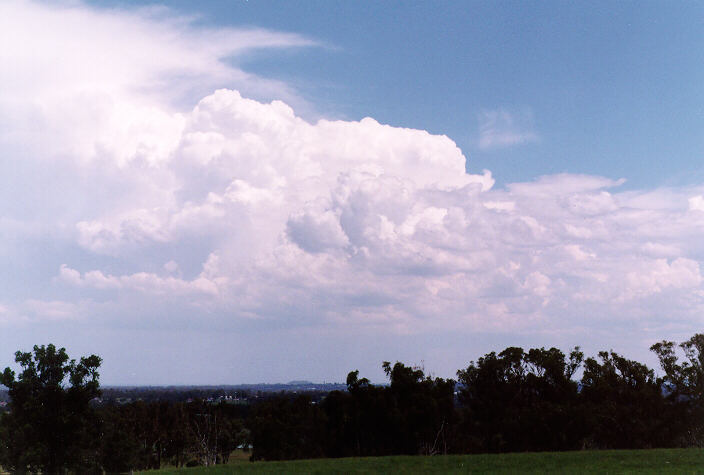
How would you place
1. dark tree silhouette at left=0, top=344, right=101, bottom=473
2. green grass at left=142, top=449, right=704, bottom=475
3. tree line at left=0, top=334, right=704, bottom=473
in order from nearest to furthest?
green grass at left=142, top=449, right=704, bottom=475 → dark tree silhouette at left=0, top=344, right=101, bottom=473 → tree line at left=0, top=334, right=704, bottom=473

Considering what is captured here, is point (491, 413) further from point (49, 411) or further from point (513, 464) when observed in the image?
point (49, 411)

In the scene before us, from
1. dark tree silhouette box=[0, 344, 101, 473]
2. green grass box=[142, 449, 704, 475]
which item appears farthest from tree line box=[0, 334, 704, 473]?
green grass box=[142, 449, 704, 475]

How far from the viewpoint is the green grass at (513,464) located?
28667 millimetres

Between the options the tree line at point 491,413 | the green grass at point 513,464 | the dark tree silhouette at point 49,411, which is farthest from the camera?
the tree line at point 491,413

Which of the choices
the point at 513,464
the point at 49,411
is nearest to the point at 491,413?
the point at 513,464

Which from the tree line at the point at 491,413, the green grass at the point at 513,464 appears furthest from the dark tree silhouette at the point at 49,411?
the green grass at the point at 513,464

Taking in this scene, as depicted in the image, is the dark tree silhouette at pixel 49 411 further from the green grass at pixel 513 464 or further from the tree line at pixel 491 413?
the green grass at pixel 513 464

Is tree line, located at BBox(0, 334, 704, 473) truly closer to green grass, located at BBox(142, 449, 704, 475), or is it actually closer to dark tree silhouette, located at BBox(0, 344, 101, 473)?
dark tree silhouette, located at BBox(0, 344, 101, 473)

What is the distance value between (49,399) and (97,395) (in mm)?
2798

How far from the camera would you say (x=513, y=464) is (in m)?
31.0

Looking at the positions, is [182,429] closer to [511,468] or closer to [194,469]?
[194,469]

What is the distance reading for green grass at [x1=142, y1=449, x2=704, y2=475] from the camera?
2867cm

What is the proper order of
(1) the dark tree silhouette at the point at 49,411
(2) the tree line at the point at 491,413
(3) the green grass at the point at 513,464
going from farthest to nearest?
(2) the tree line at the point at 491,413 < (1) the dark tree silhouette at the point at 49,411 < (3) the green grass at the point at 513,464

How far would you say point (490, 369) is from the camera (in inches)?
2095
